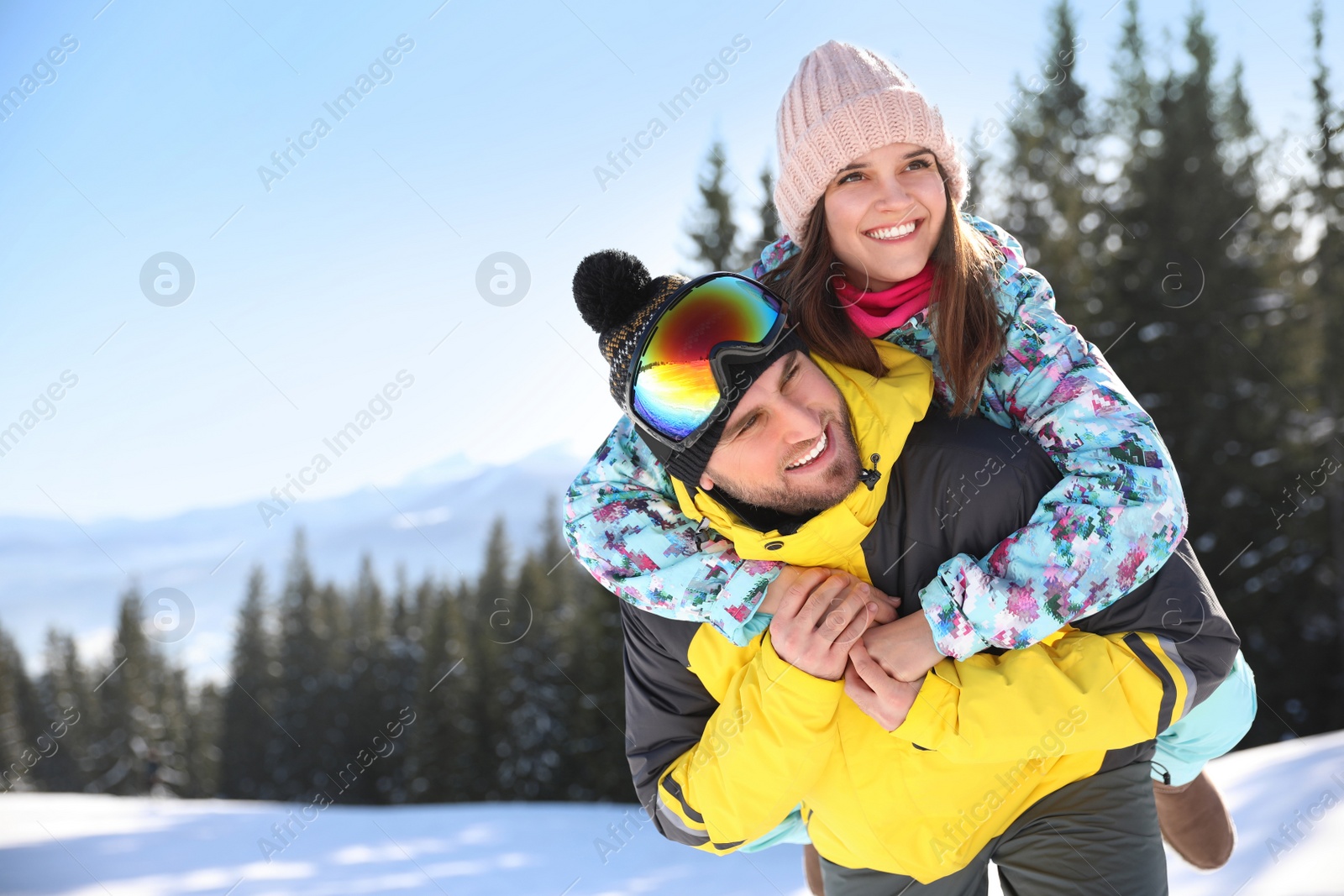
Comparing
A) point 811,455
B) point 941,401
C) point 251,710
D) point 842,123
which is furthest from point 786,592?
point 251,710

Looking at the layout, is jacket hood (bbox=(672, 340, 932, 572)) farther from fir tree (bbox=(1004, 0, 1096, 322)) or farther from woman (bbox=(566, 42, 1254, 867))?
fir tree (bbox=(1004, 0, 1096, 322))

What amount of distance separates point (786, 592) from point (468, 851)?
568cm

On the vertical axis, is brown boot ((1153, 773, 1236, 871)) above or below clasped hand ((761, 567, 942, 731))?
below

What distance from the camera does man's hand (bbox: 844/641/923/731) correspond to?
1.88 meters

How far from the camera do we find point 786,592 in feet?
6.65

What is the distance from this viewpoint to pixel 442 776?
82.4ft

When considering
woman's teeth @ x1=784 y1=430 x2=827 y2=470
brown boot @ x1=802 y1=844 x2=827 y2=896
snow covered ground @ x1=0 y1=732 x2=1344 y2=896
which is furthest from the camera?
snow covered ground @ x1=0 y1=732 x2=1344 y2=896

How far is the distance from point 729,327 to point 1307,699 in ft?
56.6

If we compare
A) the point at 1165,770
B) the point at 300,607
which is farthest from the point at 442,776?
the point at 1165,770

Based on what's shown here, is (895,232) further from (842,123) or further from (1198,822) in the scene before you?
(1198,822)

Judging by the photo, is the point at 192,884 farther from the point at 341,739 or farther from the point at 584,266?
the point at 341,739

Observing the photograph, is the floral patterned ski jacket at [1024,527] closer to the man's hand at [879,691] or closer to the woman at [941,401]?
the woman at [941,401]

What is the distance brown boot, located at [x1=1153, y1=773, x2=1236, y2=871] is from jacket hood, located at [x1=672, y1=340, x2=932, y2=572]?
55.8 inches

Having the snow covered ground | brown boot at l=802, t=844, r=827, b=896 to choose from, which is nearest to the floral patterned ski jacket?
brown boot at l=802, t=844, r=827, b=896
